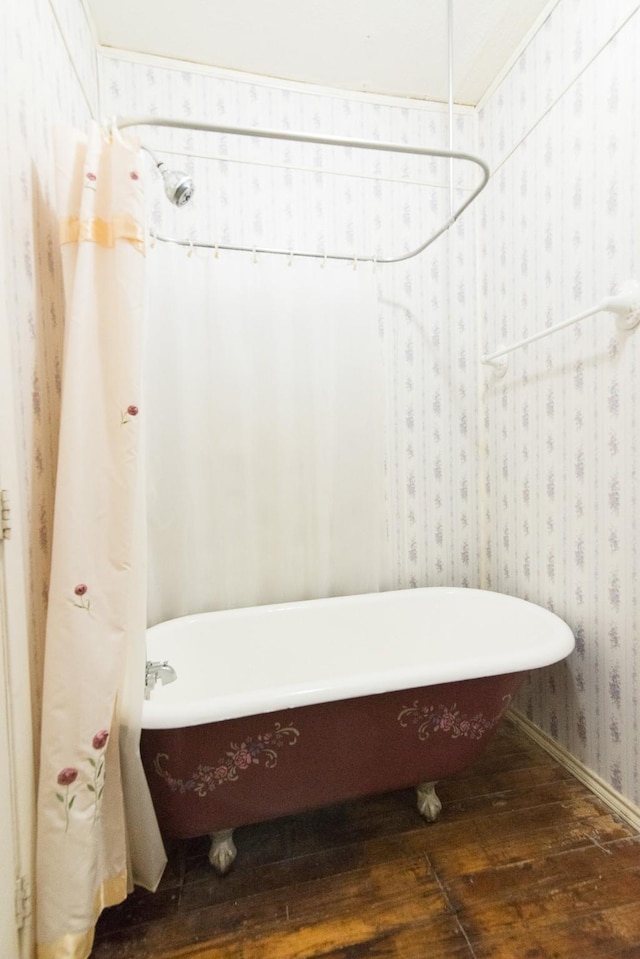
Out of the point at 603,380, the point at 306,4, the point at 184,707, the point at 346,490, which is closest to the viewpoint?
the point at 184,707

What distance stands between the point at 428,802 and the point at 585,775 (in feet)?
1.76

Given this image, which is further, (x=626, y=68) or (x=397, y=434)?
(x=397, y=434)

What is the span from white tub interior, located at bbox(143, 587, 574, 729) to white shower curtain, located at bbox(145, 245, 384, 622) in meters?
0.13

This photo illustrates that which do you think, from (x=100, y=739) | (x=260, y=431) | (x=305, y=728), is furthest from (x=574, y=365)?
(x=100, y=739)

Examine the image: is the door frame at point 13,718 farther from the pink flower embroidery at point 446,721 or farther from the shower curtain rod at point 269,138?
the pink flower embroidery at point 446,721

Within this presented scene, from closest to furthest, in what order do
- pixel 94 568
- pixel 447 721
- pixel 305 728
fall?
1. pixel 94 568
2. pixel 305 728
3. pixel 447 721

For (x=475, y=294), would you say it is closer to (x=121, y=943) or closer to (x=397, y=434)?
(x=397, y=434)

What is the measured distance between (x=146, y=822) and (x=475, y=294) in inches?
82.2

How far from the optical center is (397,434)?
71.9 inches

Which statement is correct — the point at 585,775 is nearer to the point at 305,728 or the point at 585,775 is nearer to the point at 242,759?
the point at 305,728

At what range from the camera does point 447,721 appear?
112 centimetres

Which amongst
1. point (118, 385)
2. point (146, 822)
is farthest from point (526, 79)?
point (146, 822)

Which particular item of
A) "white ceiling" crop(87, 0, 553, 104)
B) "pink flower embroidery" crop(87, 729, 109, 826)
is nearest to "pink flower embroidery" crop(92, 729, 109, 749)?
"pink flower embroidery" crop(87, 729, 109, 826)

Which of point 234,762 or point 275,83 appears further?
point 275,83
